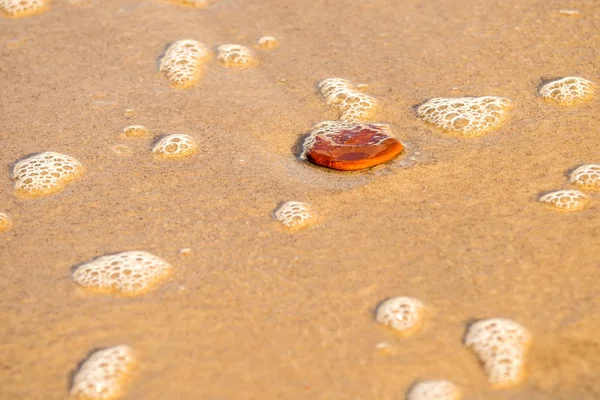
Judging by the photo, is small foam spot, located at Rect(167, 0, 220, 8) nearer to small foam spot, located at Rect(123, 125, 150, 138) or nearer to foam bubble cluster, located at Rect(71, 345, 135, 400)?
small foam spot, located at Rect(123, 125, 150, 138)

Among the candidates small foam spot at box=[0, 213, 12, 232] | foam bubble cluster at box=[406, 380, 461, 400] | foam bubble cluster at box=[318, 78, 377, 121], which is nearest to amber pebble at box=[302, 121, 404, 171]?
foam bubble cluster at box=[318, 78, 377, 121]

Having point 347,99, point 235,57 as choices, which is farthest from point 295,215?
point 235,57

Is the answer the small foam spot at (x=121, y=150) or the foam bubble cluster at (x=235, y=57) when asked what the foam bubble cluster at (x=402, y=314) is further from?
the foam bubble cluster at (x=235, y=57)

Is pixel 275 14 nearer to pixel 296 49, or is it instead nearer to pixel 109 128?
pixel 296 49

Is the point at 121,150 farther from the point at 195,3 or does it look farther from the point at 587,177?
the point at 587,177

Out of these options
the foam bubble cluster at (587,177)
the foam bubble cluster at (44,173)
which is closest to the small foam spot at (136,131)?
the foam bubble cluster at (44,173)

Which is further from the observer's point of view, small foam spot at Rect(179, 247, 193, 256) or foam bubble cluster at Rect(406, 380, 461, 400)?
small foam spot at Rect(179, 247, 193, 256)
